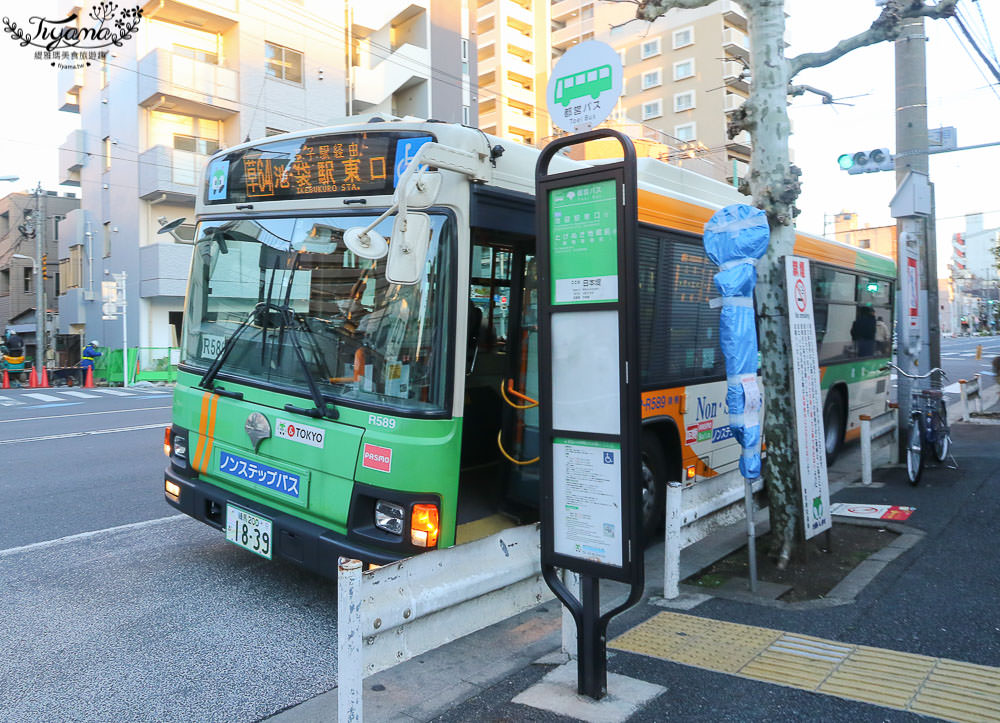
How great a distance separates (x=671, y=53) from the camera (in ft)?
173

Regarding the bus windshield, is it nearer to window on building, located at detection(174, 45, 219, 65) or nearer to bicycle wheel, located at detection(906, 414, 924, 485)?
bicycle wheel, located at detection(906, 414, 924, 485)

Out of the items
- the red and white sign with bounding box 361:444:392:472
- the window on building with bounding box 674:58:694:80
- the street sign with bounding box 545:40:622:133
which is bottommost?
the red and white sign with bounding box 361:444:392:472

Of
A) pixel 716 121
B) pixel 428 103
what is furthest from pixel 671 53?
pixel 428 103

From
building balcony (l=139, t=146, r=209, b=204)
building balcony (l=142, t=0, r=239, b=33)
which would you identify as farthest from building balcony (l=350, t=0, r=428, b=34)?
building balcony (l=139, t=146, r=209, b=204)

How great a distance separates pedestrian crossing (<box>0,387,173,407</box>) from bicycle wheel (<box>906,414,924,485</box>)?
1642 cm

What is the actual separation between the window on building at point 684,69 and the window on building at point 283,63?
3274cm

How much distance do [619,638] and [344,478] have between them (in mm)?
1854

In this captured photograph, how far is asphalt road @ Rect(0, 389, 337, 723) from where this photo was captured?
3.65m

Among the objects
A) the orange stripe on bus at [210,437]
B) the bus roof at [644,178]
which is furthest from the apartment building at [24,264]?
the bus roof at [644,178]

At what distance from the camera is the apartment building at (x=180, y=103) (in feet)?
83.5

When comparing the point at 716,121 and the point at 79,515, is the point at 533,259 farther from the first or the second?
the point at 716,121

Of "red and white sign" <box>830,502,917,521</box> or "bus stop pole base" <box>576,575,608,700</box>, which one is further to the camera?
"red and white sign" <box>830,502,917,521</box>

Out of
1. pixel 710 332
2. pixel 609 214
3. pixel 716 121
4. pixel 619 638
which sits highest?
pixel 716 121

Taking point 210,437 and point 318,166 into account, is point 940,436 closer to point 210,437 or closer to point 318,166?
point 318,166
